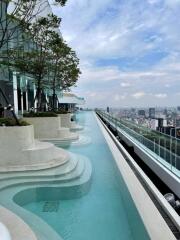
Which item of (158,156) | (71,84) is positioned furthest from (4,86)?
(158,156)

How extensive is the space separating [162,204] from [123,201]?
0.65m

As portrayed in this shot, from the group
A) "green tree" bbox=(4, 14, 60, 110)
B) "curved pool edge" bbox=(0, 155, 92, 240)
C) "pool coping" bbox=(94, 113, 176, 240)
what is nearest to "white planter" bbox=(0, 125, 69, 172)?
"curved pool edge" bbox=(0, 155, 92, 240)

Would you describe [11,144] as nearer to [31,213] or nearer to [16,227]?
[31,213]

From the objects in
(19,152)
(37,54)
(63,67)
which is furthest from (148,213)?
(63,67)

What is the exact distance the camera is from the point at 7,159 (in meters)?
8.86

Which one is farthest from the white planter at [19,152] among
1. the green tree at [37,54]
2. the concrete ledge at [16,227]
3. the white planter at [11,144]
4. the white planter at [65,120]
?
the white planter at [65,120]

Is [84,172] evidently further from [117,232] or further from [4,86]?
[4,86]

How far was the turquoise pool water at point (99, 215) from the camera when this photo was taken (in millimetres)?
4535

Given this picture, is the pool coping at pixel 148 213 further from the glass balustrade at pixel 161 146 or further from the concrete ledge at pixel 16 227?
the glass balustrade at pixel 161 146

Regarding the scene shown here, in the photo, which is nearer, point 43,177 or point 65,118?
point 43,177

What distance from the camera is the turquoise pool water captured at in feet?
14.9

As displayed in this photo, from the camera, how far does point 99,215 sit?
17.5ft

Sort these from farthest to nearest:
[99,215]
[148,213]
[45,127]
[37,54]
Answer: [37,54] < [45,127] < [99,215] < [148,213]

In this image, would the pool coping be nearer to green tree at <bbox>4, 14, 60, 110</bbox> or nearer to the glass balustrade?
the glass balustrade
